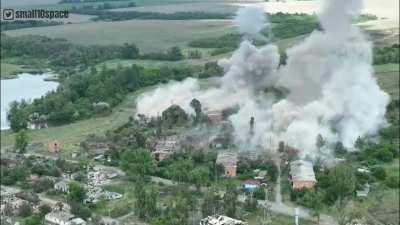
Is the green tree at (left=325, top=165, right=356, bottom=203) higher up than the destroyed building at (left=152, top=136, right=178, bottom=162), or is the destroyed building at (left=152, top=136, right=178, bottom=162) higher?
the green tree at (left=325, top=165, right=356, bottom=203)

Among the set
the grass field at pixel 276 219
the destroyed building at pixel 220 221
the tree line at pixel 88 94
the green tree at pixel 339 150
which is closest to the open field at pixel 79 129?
the tree line at pixel 88 94

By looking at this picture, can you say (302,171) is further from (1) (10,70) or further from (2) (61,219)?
(1) (10,70)

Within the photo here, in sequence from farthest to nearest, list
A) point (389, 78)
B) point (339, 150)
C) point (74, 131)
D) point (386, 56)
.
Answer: point (386, 56), point (389, 78), point (74, 131), point (339, 150)


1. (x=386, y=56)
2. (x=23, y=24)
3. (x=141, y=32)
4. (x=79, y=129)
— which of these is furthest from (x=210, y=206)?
(x=23, y=24)

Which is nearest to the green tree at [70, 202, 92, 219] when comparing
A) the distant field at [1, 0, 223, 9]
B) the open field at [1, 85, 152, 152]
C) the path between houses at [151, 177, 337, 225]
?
the path between houses at [151, 177, 337, 225]

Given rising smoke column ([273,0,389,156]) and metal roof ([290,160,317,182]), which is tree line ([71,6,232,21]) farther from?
metal roof ([290,160,317,182])

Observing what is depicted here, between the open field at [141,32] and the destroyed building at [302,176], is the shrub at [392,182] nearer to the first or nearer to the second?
the destroyed building at [302,176]
